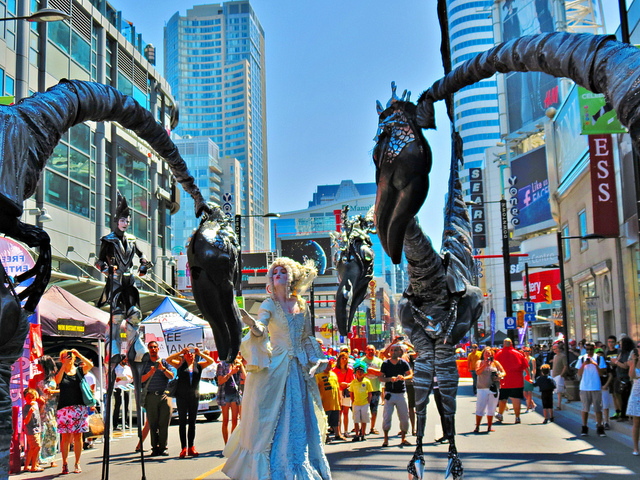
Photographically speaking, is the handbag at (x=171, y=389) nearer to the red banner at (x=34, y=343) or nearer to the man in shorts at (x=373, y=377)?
the red banner at (x=34, y=343)

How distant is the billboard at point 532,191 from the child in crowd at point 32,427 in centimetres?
4654

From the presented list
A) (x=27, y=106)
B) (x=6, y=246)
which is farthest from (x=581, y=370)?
(x=27, y=106)

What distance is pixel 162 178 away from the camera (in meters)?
40.8

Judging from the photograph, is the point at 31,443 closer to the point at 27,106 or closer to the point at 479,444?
the point at 479,444

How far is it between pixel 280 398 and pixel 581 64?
4.65 m

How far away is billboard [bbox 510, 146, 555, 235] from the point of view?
53.1m

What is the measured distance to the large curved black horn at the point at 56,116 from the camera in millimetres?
3326

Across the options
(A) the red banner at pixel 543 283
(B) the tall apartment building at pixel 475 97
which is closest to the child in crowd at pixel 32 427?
(A) the red banner at pixel 543 283

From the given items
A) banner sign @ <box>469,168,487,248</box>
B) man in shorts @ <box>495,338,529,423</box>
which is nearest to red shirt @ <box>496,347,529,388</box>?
man in shorts @ <box>495,338,529,423</box>

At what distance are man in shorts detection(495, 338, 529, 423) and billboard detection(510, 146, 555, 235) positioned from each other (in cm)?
3740

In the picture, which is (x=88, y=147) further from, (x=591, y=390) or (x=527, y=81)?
(x=527, y=81)

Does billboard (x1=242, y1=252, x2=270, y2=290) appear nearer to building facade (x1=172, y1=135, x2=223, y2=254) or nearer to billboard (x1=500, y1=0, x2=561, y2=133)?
billboard (x1=500, y1=0, x2=561, y2=133)

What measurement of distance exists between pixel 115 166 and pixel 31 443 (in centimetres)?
2388

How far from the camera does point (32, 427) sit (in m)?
11.0
